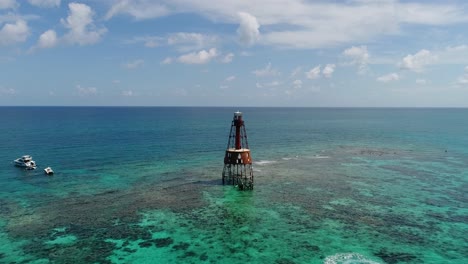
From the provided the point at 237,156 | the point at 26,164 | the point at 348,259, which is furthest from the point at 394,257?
the point at 26,164

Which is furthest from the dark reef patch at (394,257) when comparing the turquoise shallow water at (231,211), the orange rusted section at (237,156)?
the orange rusted section at (237,156)

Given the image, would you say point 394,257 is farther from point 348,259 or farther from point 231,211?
point 231,211

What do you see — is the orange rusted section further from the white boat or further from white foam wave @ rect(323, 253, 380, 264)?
the white boat

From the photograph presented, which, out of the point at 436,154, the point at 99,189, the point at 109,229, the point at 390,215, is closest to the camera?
the point at 109,229

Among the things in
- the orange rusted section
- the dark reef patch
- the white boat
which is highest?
the orange rusted section

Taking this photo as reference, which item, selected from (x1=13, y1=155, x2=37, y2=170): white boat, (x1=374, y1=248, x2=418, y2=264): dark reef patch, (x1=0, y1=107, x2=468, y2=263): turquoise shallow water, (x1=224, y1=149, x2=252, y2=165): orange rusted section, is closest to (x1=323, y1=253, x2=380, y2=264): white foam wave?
(x1=0, y1=107, x2=468, y2=263): turquoise shallow water

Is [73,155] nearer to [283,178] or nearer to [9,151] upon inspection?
[9,151]

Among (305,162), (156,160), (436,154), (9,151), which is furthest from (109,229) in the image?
(436,154)

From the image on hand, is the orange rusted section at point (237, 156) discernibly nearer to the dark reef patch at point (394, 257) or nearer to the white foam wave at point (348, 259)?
the white foam wave at point (348, 259)
